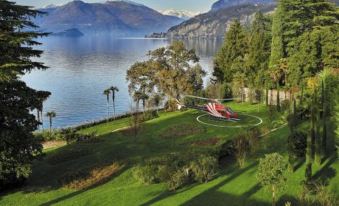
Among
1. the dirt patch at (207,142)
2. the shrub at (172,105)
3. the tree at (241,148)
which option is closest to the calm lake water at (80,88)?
the shrub at (172,105)

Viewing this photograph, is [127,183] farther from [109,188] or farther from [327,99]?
[327,99]

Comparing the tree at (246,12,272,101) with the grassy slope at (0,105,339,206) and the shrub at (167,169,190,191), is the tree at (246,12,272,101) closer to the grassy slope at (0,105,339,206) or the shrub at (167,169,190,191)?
the grassy slope at (0,105,339,206)

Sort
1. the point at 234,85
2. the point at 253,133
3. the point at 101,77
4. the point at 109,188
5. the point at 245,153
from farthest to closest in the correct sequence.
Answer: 1. the point at 101,77
2. the point at 234,85
3. the point at 253,133
4. the point at 245,153
5. the point at 109,188

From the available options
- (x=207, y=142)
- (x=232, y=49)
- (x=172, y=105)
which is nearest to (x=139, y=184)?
(x=207, y=142)

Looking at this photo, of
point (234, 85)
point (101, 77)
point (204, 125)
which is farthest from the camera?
point (101, 77)

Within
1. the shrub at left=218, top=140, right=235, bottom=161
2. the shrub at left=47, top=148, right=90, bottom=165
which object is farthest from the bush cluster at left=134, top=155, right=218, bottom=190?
the shrub at left=47, top=148, right=90, bottom=165

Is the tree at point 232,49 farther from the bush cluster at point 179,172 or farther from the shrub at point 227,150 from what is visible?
the bush cluster at point 179,172

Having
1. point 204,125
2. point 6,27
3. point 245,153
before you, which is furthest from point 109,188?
point 204,125
